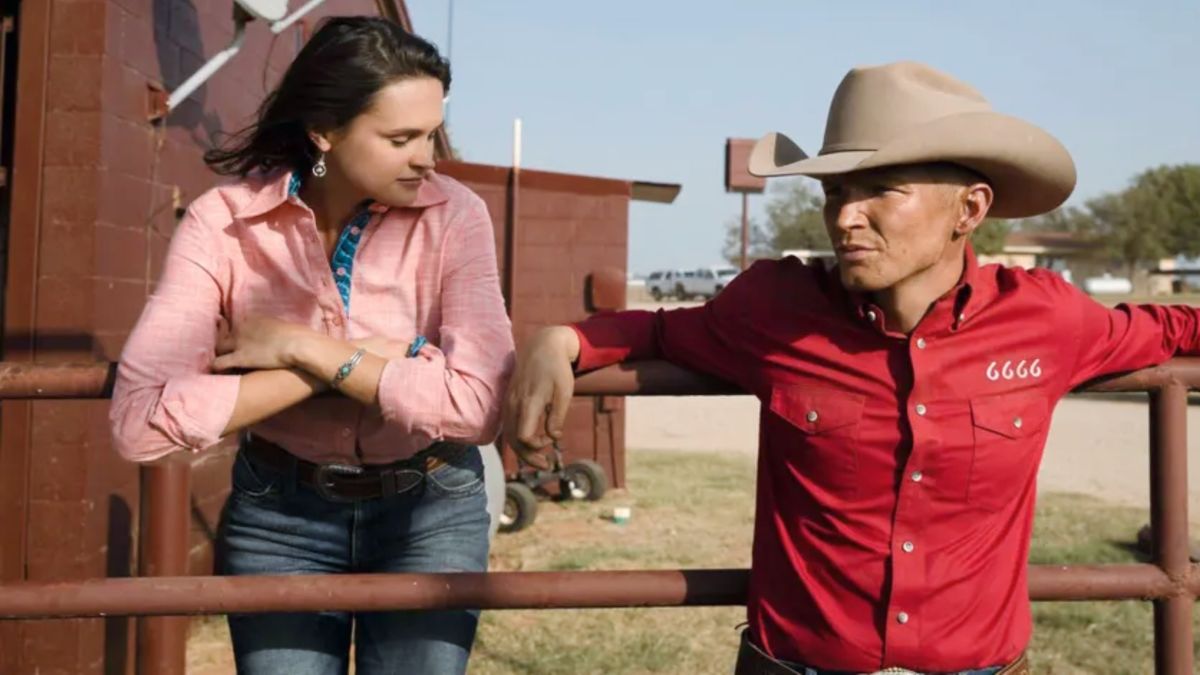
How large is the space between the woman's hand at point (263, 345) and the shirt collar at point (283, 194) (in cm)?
19

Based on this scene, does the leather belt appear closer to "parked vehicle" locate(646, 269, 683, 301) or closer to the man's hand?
the man's hand

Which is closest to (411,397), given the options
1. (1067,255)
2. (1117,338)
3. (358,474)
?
(358,474)

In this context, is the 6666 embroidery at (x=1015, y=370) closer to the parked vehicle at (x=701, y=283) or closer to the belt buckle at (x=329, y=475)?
the belt buckle at (x=329, y=475)

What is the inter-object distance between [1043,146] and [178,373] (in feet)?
4.55

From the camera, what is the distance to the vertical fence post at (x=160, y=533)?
10.5 feet

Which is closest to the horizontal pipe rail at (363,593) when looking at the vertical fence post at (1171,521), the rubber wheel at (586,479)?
the vertical fence post at (1171,521)

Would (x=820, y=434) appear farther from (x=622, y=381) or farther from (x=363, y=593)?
(x=363, y=593)

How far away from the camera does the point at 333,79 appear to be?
2014mm

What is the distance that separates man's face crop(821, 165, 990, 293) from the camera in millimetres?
1875

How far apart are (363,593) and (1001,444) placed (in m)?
1.00

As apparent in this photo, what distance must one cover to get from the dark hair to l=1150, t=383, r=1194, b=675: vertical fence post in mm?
1332

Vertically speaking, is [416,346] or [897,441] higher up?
[416,346]

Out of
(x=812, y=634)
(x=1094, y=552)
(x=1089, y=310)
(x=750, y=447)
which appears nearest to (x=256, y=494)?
(x=812, y=634)

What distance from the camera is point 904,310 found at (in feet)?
6.28
